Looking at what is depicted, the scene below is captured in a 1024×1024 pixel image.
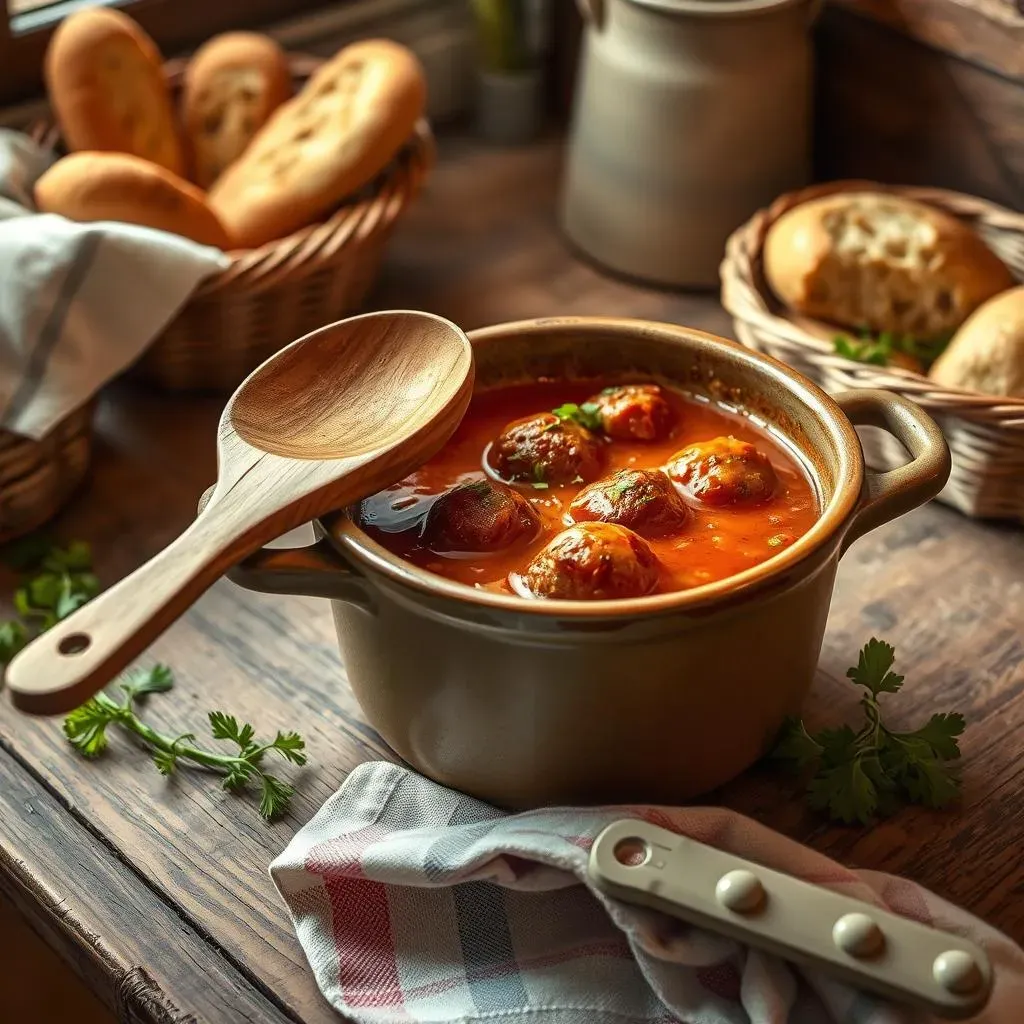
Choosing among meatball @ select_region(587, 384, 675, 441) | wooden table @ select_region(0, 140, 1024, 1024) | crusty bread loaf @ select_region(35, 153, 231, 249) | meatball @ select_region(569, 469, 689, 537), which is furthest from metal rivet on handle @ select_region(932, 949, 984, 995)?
crusty bread loaf @ select_region(35, 153, 231, 249)

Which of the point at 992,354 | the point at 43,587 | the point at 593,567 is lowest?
the point at 43,587

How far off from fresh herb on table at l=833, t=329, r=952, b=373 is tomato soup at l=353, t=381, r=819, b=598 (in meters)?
0.25

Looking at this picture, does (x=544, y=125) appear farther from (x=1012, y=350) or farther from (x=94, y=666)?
(x=94, y=666)

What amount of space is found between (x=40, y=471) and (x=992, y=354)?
2.37ft

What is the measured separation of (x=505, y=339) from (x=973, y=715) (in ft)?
1.29

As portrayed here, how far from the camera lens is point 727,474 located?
0.88m

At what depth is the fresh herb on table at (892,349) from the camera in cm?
117

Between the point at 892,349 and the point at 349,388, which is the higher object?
the point at 349,388

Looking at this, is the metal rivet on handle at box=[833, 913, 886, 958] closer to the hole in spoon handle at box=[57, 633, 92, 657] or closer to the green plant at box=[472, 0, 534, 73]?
the hole in spoon handle at box=[57, 633, 92, 657]

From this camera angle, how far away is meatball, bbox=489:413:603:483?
0.91 meters

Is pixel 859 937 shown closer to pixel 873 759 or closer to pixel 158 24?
pixel 873 759

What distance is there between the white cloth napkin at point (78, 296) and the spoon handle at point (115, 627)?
400 mm

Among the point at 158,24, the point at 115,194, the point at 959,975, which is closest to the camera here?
the point at 959,975

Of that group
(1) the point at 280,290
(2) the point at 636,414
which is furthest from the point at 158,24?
(2) the point at 636,414
